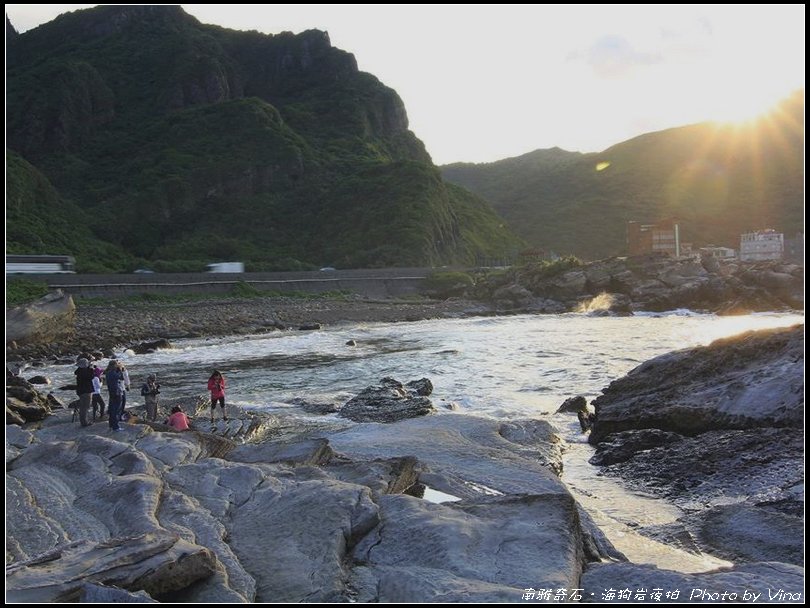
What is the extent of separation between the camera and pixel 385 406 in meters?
19.0

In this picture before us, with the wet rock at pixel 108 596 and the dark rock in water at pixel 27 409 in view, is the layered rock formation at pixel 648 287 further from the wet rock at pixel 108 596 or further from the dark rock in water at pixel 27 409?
the wet rock at pixel 108 596

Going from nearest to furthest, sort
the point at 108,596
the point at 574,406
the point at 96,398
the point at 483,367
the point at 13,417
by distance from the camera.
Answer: the point at 108,596 → the point at 96,398 → the point at 13,417 → the point at 574,406 → the point at 483,367

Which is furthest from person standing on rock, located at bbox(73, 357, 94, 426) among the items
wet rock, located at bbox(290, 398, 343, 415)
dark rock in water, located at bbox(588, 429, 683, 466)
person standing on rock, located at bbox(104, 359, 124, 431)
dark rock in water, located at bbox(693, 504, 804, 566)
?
dark rock in water, located at bbox(693, 504, 804, 566)

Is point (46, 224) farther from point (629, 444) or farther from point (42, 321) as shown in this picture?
point (629, 444)

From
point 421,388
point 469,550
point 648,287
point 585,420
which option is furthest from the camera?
point 648,287

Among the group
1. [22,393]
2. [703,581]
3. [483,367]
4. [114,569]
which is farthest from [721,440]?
[22,393]

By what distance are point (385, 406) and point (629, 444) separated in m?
7.90

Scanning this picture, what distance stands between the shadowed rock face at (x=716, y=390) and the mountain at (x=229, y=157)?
82236 mm

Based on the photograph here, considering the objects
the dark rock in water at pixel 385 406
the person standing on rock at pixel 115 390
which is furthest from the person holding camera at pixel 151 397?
the dark rock in water at pixel 385 406

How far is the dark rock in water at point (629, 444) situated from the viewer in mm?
12734

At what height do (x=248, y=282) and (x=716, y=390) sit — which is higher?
(x=248, y=282)

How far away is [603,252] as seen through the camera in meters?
176

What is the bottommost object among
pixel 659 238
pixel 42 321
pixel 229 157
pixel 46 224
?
pixel 42 321

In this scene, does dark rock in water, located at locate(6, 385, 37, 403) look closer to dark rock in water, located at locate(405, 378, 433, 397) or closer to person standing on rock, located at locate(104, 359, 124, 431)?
person standing on rock, located at locate(104, 359, 124, 431)
